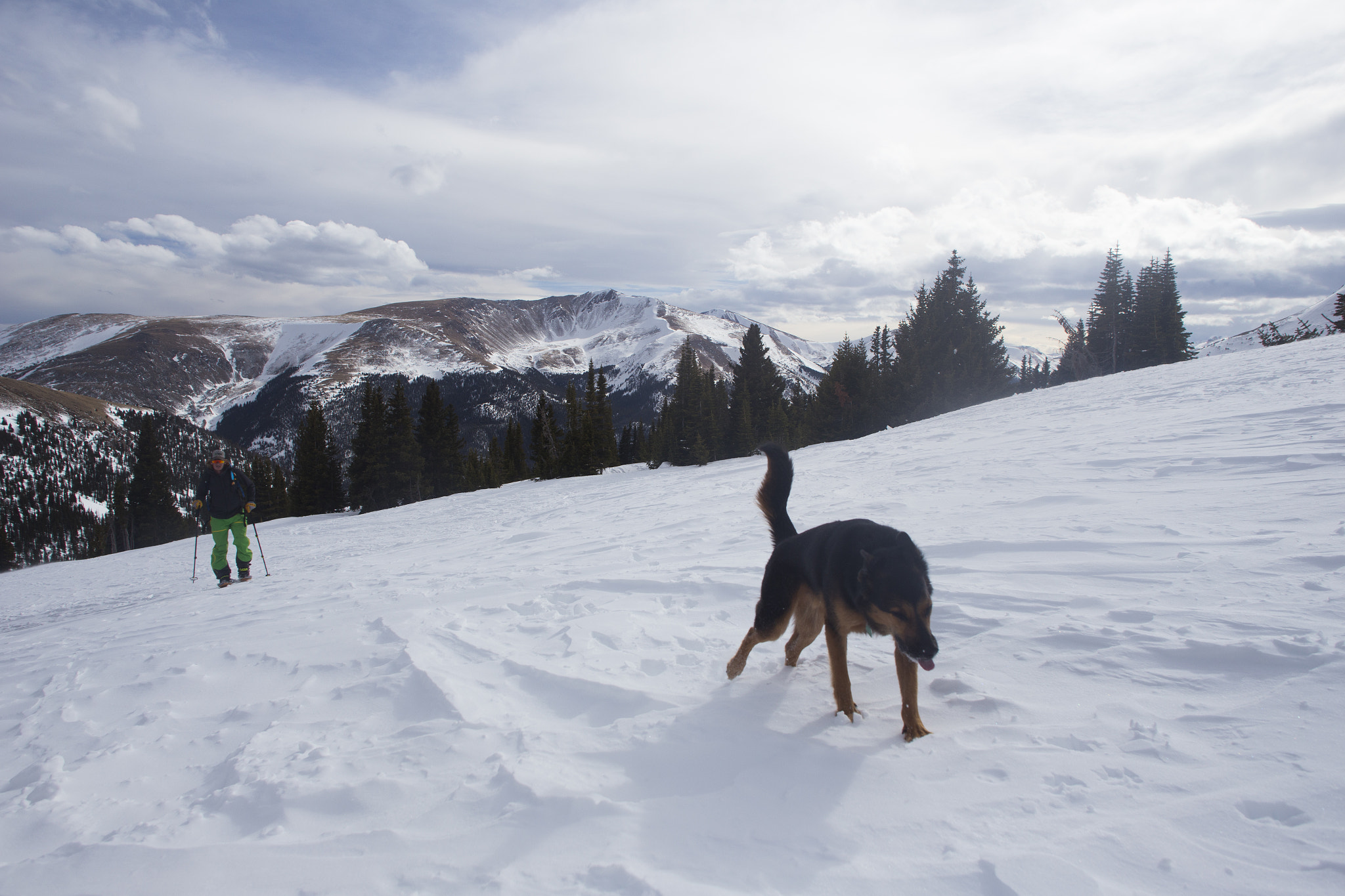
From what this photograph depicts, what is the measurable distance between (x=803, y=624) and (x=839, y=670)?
62cm

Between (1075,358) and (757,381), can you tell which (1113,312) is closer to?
(1075,358)

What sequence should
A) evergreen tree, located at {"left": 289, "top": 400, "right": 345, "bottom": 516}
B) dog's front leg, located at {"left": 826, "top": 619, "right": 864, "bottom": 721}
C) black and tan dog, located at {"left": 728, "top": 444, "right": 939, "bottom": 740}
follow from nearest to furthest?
1. black and tan dog, located at {"left": 728, "top": 444, "right": 939, "bottom": 740}
2. dog's front leg, located at {"left": 826, "top": 619, "right": 864, "bottom": 721}
3. evergreen tree, located at {"left": 289, "top": 400, "right": 345, "bottom": 516}

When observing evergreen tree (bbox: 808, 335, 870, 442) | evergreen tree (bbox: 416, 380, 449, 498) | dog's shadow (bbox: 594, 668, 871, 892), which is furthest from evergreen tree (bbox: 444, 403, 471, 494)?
dog's shadow (bbox: 594, 668, 871, 892)

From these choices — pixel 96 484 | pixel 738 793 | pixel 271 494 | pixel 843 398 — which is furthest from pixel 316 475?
pixel 96 484

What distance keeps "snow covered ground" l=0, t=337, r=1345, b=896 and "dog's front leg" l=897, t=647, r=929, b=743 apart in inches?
4.7

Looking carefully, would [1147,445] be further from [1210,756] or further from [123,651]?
[123,651]

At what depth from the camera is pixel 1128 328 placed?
164 feet

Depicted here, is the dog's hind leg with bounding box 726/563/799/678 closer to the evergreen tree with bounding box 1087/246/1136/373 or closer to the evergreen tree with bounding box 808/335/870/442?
the evergreen tree with bounding box 808/335/870/442

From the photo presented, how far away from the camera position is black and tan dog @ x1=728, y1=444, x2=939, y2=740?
116 inches

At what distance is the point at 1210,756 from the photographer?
2.59 metres

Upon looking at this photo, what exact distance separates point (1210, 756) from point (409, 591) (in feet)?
24.2

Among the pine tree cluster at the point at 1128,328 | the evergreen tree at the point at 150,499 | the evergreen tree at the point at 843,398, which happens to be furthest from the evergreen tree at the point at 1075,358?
the evergreen tree at the point at 150,499

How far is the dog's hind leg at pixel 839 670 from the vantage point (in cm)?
335

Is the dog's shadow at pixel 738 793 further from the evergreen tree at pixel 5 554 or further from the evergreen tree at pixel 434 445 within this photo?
the evergreen tree at pixel 5 554
